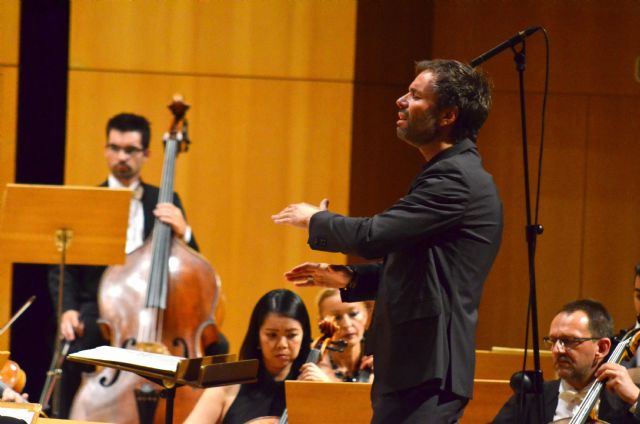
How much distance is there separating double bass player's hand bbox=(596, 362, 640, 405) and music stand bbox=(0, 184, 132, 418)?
204 cm

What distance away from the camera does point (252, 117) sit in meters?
5.60

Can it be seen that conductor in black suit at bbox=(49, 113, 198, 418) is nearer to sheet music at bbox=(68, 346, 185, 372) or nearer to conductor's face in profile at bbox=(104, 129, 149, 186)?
conductor's face in profile at bbox=(104, 129, 149, 186)

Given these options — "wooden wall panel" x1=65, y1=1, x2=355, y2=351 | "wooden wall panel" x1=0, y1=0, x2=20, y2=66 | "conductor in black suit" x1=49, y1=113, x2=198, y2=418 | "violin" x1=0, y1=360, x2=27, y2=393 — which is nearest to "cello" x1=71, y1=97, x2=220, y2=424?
"conductor in black suit" x1=49, y1=113, x2=198, y2=418

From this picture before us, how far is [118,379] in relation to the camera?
423cm

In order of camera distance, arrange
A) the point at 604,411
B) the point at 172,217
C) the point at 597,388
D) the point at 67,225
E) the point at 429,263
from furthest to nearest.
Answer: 1. the point at 172,217
2. the point at 67,225
3. the point at 604,411
4. the point at 597,388
5. the point at 429,263

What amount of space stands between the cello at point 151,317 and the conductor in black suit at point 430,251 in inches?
85.5

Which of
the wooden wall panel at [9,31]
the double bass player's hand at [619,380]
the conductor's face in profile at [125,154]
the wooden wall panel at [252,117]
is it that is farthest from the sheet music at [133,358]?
the wooden wall panel at [9,31]

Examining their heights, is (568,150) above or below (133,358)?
above

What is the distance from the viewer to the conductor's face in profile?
5001 mm

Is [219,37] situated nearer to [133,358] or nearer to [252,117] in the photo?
[252,117]

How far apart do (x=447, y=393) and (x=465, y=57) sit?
3.82m

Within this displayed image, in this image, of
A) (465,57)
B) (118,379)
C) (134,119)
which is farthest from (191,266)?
(465,57)

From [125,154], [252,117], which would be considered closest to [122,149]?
[125,154]

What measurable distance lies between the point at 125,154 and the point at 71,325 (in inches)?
38.5
